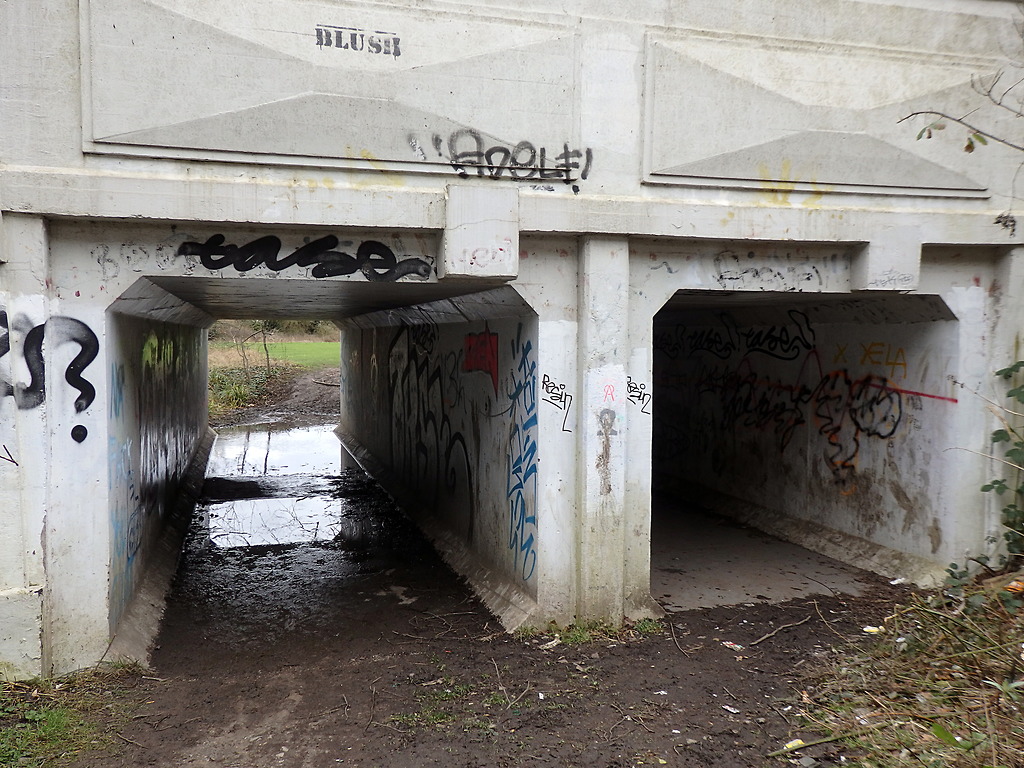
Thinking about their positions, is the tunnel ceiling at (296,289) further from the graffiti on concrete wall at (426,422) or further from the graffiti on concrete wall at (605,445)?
the graffiti on concrete wall at (426,422)

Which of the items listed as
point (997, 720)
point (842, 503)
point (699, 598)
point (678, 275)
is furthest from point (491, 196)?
point (842, 503)

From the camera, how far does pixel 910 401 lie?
7199 mm

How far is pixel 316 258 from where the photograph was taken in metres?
5.42

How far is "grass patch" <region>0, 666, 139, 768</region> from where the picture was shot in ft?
13.7

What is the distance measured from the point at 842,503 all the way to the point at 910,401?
1.48 metres

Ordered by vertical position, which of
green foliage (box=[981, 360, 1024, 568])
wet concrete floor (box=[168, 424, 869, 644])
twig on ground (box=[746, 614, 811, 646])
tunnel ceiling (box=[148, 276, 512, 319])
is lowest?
wet concrete floor (box=[168, 424, 869, 644])

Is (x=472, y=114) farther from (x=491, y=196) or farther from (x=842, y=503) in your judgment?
(x=842, y=503)

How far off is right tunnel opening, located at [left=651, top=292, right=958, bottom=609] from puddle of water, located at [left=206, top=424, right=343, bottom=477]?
291 inches

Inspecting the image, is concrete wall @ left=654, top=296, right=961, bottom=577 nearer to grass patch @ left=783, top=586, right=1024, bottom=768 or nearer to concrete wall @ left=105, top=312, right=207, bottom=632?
grass patch @ left=783, top=586, right=1024, bottom=768

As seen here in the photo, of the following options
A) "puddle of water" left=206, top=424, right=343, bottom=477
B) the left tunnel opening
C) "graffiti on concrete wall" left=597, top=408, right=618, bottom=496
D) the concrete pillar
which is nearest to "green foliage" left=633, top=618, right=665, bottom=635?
"graffiti on concrete wall" left=597, top=408, right=618, bottom=496

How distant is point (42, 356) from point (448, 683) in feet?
11.2

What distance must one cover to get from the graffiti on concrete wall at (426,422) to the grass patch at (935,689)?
13.1 ft

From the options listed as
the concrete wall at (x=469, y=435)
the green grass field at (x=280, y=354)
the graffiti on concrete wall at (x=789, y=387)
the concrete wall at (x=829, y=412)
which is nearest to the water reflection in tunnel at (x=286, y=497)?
the concrete wall at (x=469, y=435)

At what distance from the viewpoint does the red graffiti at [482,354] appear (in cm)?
706
